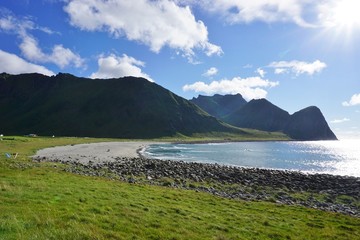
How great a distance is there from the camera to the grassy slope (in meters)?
14.4

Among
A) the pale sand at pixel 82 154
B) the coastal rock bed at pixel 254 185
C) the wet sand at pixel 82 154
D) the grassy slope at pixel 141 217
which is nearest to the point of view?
the grassy slope at pixel 141 217

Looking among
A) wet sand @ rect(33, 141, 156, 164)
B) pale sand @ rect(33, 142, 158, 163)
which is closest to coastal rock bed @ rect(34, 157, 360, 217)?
wet sand @ rect(33, 141, 156, 164)

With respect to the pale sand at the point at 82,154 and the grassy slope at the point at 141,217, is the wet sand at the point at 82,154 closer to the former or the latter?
the pale sand at the point at 82,154

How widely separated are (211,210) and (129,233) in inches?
371

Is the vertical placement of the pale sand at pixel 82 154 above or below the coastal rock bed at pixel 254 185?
above

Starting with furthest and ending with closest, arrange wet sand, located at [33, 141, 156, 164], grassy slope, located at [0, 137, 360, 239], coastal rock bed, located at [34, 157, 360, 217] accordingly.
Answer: wet sand, located at [33, 141, 156, 164] → coastal rock bed, located at [34, 157, 360, 217] → grassy slope, located at [0, 137, 360, 239]

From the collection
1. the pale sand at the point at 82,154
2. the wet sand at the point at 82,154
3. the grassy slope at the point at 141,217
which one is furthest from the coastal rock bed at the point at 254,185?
the pale sand at the point at 82,154

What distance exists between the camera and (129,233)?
1480 cm

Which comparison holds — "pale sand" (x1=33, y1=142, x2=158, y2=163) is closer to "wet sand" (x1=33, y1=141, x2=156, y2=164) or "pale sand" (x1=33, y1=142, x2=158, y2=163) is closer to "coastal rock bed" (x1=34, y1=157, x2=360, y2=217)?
"wet sand" (x1=33, y1=141, x2=156, y2=164)

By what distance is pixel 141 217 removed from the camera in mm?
17922

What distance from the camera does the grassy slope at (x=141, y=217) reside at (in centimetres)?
1440

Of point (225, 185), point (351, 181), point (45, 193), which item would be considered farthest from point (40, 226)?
point (351, 181)

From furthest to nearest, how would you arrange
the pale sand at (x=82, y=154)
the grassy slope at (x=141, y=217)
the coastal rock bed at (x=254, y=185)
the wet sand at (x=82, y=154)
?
the pale sand at (x=82, y=154), the wet sand at (x=82, y=154), the coastal rock bed at (x=254, y=185), the grassy slope at (x=141, y=217)

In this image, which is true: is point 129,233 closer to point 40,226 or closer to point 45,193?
point 40,226
